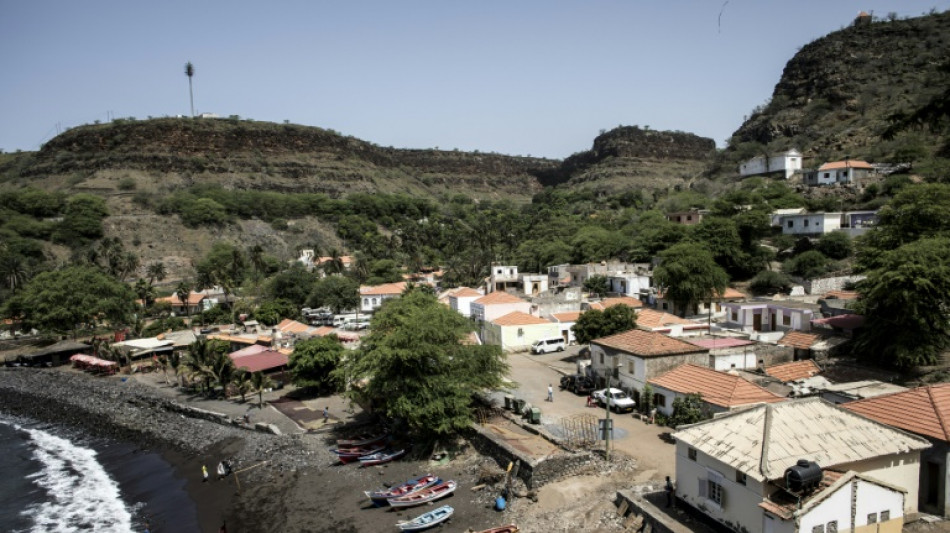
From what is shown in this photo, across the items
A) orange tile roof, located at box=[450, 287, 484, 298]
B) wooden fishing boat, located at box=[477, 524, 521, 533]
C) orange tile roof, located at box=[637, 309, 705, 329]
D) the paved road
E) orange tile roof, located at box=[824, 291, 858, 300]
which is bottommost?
wooden fishing boat, located at box=[477, 524, 521, 533]

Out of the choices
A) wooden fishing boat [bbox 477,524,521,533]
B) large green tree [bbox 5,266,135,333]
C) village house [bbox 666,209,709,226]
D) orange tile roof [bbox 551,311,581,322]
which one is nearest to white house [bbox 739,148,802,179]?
village house [bbox 666,209,709,226]

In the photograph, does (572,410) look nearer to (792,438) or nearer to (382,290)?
(792,438)

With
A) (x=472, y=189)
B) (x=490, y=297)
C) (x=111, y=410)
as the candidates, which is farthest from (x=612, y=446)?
(x=472, y=189)

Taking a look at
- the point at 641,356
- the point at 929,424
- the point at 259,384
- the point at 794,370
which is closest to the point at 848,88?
the point at 794,370

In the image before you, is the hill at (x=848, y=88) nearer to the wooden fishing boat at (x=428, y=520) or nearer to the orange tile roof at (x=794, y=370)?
the orange tile roof at (x=794, y=370)

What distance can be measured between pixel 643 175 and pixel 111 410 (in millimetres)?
138508

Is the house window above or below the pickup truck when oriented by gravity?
above

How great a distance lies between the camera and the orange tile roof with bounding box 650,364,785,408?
20172 millimetres

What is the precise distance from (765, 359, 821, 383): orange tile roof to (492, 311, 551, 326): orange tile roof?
16328 millimetres

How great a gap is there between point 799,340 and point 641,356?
9982 millimetres

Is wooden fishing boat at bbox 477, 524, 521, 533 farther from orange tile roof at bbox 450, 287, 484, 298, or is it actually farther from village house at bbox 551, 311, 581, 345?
orange tile roof at bbox 450, 287, 484, 298

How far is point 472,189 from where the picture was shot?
190 m

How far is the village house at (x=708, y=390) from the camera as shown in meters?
20.2

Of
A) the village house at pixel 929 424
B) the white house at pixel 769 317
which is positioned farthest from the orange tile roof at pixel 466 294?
the village house at pixel 929 424
